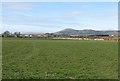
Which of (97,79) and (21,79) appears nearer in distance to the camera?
(21,79)

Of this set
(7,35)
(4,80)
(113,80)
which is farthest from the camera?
(7,35)

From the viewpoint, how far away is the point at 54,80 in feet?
40.4

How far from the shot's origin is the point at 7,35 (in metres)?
185

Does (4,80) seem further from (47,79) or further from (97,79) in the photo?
(97,79)

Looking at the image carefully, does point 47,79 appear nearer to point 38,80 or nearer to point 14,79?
point 38,80

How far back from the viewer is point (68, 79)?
41.8 ft

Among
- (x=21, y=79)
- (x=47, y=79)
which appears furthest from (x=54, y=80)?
(x=21, y=79)

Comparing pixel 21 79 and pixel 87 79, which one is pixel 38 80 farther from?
pixel 87 79

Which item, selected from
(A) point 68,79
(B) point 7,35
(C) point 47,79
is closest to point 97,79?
(A) point 68,79

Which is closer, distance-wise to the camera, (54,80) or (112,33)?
(54,80)

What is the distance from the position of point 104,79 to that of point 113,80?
422 mm

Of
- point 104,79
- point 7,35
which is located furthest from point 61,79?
point 7,35

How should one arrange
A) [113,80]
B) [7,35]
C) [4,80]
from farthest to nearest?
[7,35] < [113,80] < [4,80]

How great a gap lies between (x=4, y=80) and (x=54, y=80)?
209 cm
